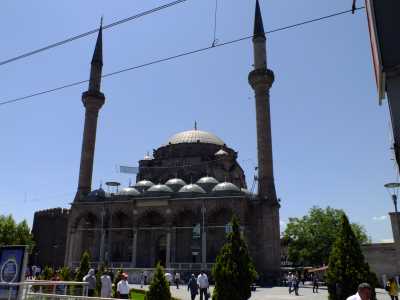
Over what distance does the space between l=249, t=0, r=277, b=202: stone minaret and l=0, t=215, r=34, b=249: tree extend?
26.3 metres

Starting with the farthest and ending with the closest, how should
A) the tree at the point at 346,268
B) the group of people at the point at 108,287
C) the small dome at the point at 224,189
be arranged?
the small dome at the point at 224,189, the group of people at the point at 108,287, the tree at the point at 346,268

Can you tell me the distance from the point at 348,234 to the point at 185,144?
31.5m

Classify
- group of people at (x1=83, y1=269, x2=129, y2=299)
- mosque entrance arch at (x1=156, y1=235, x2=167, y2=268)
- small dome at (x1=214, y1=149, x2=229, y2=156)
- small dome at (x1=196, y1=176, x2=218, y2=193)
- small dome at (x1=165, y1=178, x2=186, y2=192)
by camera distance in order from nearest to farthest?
group of people at (x1=83, y1=269, x2=129, y2=299), mosque entrance arch at (x1=156, y1=235, x2=167, y2=268), small dome at (x1=196, y1=176, x2=218, y2=193), small dome at (x1=165, y1=178, x2=186, y2=192), small dome at (x1=214, y1=149, x2=229, y2=156)

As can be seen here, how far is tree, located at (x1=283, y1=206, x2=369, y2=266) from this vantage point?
39906mm

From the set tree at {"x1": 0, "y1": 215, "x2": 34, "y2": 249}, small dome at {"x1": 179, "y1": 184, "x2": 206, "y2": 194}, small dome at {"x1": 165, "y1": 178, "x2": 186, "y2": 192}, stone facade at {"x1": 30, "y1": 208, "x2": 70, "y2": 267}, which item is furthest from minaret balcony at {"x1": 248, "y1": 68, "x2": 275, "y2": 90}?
tree at {"x1": 0, "y1": 215, "x2": 34, "y2": 249}

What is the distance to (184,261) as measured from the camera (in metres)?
30.8

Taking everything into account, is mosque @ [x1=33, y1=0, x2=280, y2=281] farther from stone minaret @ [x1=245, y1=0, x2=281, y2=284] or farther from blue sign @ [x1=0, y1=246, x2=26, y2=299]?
blue sign @ [x1=0, y1=246, x2=26, y2=299]

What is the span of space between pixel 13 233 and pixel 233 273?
37.0m

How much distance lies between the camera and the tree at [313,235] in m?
39.9

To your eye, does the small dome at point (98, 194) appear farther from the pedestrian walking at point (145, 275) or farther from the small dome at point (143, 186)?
the pedestrian walking at point (145, 275)

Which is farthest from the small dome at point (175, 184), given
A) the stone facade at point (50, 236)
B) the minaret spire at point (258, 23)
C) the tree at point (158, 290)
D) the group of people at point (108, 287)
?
the tree at point (158, 290)

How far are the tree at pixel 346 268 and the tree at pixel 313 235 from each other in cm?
3159

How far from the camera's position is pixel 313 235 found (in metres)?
41.3

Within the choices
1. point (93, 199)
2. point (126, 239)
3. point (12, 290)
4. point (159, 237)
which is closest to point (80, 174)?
point (93, 199)
